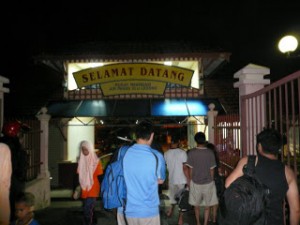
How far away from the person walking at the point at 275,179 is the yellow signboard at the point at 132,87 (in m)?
8.50

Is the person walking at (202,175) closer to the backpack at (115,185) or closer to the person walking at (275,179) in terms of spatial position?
the backpack at (115,185)

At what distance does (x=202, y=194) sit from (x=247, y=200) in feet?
12.6

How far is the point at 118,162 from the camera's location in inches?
158

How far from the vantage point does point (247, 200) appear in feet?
9.93

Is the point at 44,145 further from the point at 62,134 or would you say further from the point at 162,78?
the point at 162,78

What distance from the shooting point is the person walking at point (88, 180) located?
7.01 m

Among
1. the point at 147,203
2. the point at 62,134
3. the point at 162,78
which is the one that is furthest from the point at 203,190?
the point at 62,134

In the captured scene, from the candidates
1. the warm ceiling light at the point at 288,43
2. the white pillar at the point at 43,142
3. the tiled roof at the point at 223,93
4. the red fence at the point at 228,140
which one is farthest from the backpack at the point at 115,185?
the tiled roof at the point at 223,93

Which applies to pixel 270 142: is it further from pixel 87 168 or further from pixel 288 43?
pixel 87 168

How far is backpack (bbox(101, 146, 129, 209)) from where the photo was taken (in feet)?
12.9

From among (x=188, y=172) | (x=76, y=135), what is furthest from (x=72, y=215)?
(x=76, y=135)

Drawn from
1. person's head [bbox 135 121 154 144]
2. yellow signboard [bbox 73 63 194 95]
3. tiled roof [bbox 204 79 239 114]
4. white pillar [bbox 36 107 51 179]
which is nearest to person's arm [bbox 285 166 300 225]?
person's head [bbox 135 121 154 144]

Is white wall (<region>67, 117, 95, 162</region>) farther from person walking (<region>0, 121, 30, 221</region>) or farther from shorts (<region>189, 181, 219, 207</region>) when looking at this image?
person walking (<region>0, 121, 30, 221</region>)

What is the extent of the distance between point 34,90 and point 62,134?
7.88 ft
